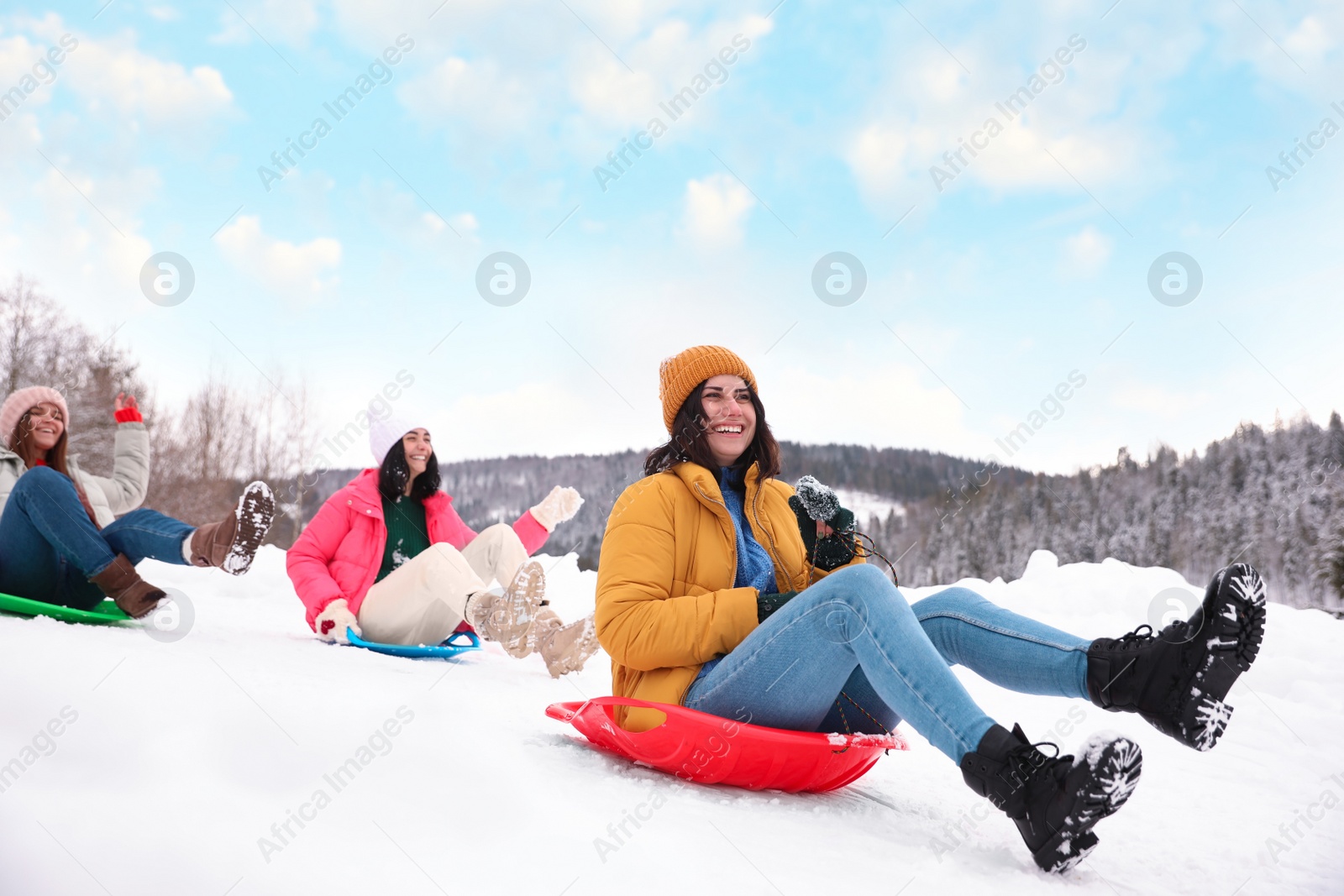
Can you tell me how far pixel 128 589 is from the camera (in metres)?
3.00

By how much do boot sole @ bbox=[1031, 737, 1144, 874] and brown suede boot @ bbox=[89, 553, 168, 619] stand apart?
9.87 ft

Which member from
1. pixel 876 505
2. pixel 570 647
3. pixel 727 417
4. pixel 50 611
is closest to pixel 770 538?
pixel 727 417

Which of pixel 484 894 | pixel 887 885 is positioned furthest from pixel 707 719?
pixel 484 894

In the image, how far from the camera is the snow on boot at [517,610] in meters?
3.37

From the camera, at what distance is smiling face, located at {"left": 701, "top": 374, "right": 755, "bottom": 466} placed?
86.1 inches

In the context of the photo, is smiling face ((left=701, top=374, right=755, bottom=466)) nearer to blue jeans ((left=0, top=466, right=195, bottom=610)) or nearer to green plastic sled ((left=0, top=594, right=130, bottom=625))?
blue jeans ((left=0, top=466, right=195, bottom=610))

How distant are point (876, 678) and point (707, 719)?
0.37 metres

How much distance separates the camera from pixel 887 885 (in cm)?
134

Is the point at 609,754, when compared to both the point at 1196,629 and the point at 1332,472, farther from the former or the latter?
the point at 1332,472

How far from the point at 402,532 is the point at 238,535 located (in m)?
1.09

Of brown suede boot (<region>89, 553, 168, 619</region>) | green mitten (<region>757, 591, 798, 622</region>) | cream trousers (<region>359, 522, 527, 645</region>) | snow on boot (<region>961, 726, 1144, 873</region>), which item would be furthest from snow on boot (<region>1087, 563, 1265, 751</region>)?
brown suede boot (<region>89, 553, 168, 619</region>)

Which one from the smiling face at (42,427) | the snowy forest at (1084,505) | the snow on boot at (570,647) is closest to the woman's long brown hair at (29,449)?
the smiling face at (42,427)

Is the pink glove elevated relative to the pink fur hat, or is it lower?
elevated

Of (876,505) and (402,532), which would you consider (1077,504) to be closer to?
(876,505)
